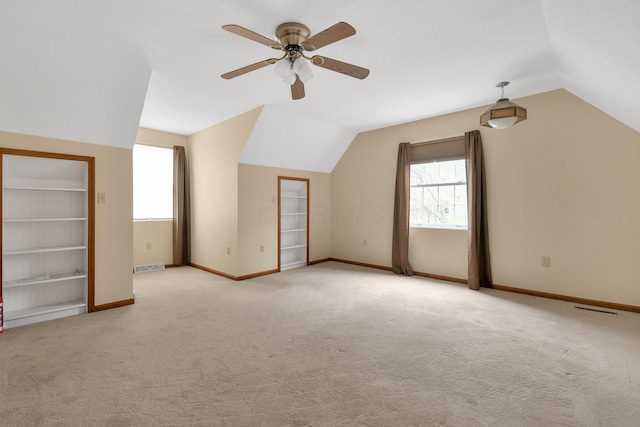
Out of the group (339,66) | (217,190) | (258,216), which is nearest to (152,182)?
(217,190)

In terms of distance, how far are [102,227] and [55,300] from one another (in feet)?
3.22

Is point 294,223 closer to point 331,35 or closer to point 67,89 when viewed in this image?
point 67,89

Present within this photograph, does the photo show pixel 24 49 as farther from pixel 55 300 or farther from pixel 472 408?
pixel 472 408

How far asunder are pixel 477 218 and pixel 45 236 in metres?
5.70

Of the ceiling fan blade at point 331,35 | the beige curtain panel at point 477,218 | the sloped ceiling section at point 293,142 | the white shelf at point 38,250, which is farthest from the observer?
the sloped ceiling section at point 293,142

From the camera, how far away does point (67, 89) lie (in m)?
2.95

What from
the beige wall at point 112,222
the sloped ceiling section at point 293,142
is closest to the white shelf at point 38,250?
the beige wall at point 112,222

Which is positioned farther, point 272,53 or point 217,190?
point 217,190

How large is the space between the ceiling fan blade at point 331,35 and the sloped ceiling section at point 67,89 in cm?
197

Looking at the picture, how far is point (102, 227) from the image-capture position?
3535 millimetres

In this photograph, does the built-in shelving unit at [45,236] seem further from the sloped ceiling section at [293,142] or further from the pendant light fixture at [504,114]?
the pendant light fixture at [504,114]

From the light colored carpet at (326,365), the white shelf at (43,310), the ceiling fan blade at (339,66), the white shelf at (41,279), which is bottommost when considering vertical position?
the light colored carpet at (326,365)

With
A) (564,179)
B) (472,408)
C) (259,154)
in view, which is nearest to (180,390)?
(472,408)

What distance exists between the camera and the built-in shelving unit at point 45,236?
313 centimetres
